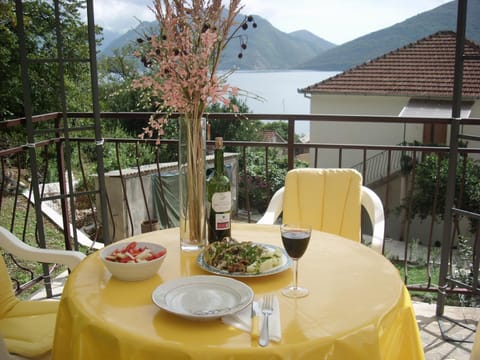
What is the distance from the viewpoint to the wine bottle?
1.45 metres

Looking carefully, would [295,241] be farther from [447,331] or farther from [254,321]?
[447,331]

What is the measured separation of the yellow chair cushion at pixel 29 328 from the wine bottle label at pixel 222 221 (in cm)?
67

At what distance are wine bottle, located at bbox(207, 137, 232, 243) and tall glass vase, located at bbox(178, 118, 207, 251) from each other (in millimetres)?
32

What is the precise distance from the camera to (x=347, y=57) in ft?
88.0

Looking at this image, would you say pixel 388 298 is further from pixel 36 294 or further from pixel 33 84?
pixel 33 84

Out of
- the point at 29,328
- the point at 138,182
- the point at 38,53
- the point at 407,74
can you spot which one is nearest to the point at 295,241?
the point at 29,328

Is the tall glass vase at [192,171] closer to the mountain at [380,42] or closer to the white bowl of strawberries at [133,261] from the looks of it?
the white bowl of strawberries at [133,261]

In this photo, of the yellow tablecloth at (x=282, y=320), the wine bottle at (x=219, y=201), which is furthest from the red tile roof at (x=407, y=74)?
the yellow tablecloth at (x=282, y=320)

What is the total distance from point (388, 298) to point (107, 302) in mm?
702

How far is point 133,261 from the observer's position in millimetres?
1309

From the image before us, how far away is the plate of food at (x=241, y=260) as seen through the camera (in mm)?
1312

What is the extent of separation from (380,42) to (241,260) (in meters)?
27.6

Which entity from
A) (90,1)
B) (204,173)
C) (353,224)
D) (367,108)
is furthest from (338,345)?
(367,108)

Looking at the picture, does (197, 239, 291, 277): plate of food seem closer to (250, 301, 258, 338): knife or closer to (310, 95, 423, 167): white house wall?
(250, 301, 258, 338): knife
